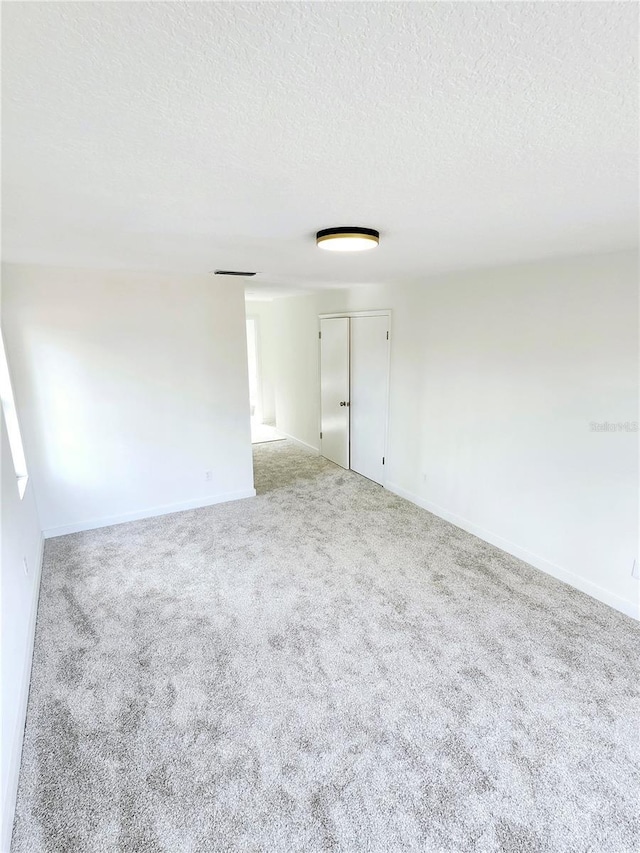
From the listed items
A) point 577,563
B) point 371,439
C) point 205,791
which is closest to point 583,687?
point 577,563

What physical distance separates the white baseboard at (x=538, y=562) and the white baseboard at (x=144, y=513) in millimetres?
1917

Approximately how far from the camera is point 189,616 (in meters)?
2.69

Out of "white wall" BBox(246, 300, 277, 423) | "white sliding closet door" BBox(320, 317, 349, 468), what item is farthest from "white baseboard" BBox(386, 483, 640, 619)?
"white wall" BBox(246, 300, 277, 423)

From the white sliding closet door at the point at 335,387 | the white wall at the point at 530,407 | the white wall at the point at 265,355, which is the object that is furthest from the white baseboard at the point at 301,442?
the white wall at the point at 530,407

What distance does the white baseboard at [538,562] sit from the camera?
106 inches

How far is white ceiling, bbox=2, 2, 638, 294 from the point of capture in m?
0.67

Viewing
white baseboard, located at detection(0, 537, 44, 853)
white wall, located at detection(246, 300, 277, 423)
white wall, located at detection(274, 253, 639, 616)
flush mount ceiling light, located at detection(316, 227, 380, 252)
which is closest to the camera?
white baseboard, located at detection(0, 537, 44, 853)

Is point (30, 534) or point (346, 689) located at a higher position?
point (30, 534)

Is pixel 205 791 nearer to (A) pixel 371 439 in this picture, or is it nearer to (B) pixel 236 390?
(B) pixel 236 390

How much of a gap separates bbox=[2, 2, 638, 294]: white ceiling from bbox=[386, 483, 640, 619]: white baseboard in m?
2.29

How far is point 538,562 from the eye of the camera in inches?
126

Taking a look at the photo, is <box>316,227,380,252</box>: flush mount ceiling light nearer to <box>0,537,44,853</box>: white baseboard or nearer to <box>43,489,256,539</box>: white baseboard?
<box>0,537,44,853</box>: white baseboard

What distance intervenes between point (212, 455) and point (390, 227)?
3101mm

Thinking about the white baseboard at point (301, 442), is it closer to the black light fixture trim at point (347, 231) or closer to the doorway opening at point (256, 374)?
the doorway opening at point (256, 374)
